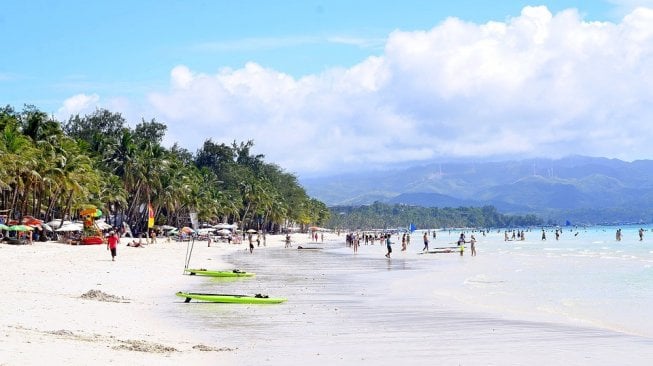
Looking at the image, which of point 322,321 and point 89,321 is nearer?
point 89,321

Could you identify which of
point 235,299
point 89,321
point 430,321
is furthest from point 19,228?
point 430,321

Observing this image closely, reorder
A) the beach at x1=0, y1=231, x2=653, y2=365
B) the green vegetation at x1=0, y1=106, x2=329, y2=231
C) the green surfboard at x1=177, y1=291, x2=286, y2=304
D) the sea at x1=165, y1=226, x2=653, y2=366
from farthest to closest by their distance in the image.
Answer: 1. the green vegetation at x1=0, y1=106, x2=329, y2=231
2. the green surfboard at x1=177, y1=291, x2=286, y2=304
3. the sea at x1=165, y1=226, x2=653, y2=366
4. the beach at x1=0, y1=231, x2=653, y2=365

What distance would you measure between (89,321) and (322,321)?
5.31 metres

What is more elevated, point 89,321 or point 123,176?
point 123,176

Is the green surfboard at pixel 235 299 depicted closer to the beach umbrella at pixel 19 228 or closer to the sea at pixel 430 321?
the sea at pixel 430 321

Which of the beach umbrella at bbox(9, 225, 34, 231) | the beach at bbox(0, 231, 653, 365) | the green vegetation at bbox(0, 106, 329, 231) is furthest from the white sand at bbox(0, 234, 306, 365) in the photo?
the green vegetation at bbox(0, 106, 329, 231)

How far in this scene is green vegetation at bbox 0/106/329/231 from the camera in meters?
56.4

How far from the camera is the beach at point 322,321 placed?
1243 centimetres

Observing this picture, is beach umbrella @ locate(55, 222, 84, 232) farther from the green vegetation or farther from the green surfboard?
the green surfboard

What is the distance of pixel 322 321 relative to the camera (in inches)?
693

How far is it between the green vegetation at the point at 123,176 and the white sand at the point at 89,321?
72.7 feet

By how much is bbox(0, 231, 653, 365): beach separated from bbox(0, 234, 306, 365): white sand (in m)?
0.04

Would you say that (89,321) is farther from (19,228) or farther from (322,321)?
(19,228)

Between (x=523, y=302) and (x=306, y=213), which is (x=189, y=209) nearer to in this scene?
(x=306, y=213)
